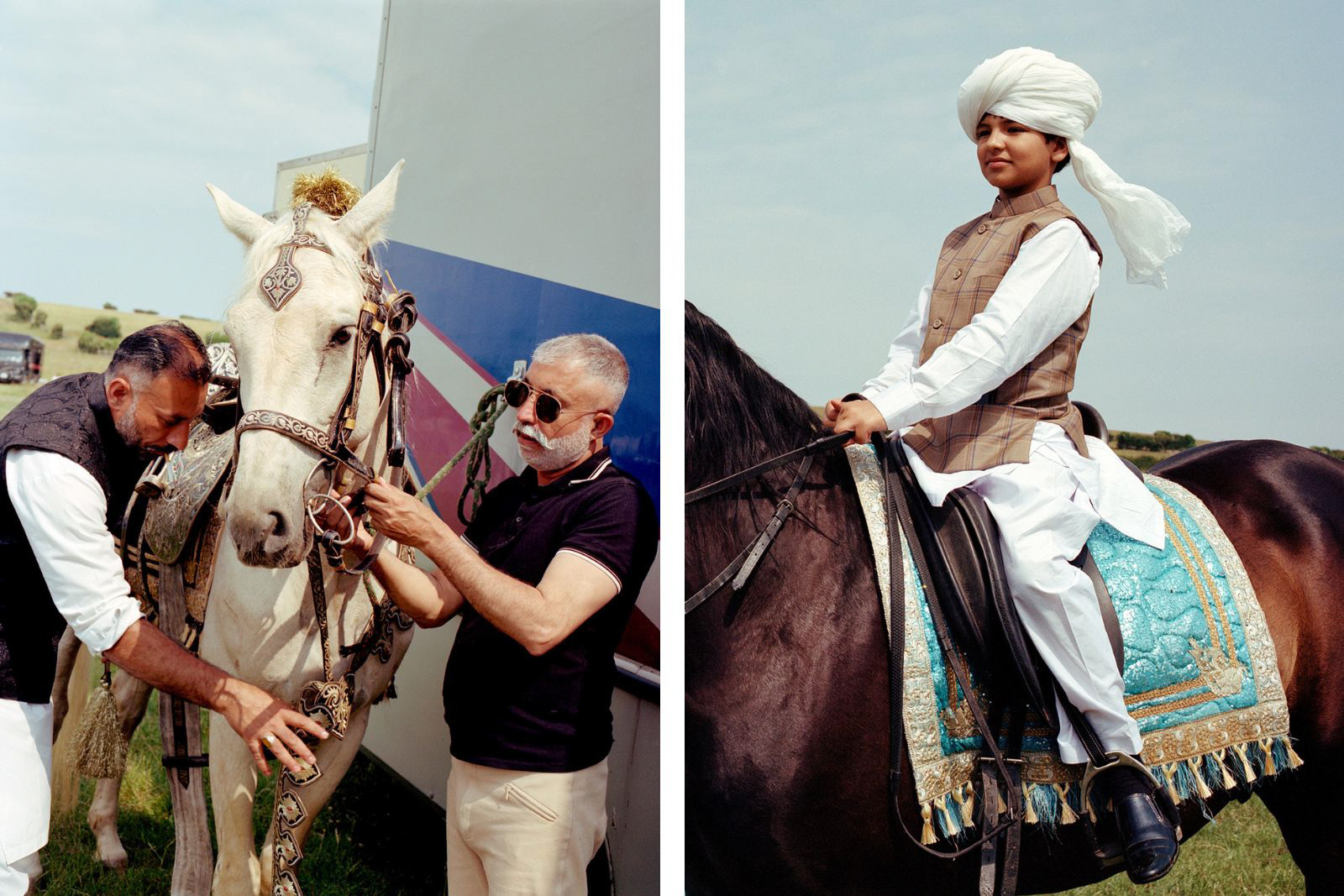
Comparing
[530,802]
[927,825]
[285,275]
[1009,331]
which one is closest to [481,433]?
[285,275]

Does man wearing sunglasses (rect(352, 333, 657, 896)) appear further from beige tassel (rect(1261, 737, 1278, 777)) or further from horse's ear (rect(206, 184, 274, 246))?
beige tassel (rect(1261, 737, 1278, 777))

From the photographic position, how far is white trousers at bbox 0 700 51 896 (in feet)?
6.96

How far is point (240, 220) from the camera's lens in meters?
2.20

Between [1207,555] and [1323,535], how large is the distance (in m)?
0.47

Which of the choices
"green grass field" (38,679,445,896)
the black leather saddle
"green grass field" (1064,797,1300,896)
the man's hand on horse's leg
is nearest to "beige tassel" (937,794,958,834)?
the black leather saddle

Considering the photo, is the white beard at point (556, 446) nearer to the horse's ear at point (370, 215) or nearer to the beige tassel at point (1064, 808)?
the horse's ear at point (370, 215)

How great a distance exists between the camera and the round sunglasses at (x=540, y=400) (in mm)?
2039

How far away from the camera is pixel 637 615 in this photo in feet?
8.18

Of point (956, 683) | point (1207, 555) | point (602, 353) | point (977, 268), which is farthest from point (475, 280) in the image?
point (1207, 555)

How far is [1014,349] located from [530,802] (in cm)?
148

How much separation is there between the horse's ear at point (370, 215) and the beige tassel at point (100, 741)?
80.7 inches

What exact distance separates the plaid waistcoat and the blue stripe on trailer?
0.67 m

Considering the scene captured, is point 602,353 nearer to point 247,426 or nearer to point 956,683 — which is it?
point 247,426

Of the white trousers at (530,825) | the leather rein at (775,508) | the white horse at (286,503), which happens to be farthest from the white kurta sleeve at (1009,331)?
the white horse at (286,503)
